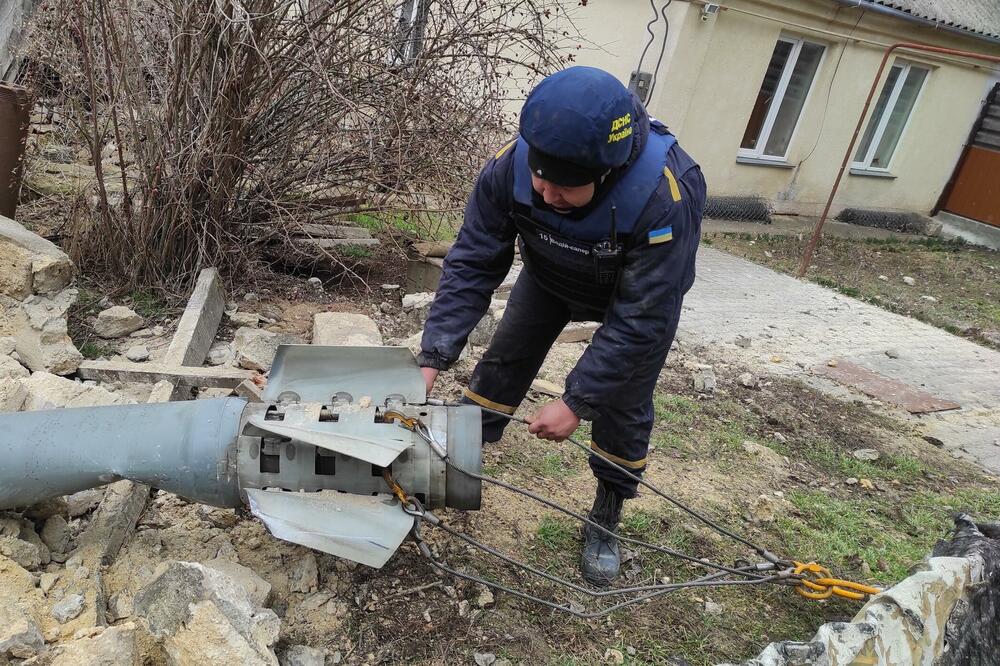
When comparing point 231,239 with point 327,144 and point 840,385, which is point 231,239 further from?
point 840,385

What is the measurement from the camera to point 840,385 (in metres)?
5.03

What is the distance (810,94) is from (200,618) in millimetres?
10777

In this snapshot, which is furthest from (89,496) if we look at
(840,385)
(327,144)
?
(840,385)

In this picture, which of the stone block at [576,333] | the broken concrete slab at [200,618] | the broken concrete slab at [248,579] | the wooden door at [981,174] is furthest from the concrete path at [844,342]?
the wooden door at [981,174]

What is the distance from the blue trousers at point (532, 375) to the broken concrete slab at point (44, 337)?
1.82 meters

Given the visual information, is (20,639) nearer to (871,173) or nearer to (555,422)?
(555,422)

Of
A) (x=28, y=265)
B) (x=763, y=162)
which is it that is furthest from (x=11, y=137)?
(x=763, y=162)

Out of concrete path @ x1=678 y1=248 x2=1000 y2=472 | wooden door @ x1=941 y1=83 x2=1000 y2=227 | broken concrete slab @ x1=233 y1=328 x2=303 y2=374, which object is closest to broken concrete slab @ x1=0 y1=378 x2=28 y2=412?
broken concrete slab @ x1=233 y1=328 x2=303 y2=374

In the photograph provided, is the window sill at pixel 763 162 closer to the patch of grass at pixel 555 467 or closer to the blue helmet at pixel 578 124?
the patch of grass at pixel 555 467

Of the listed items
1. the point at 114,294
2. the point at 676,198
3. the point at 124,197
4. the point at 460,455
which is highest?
Answer: the point at 676,198

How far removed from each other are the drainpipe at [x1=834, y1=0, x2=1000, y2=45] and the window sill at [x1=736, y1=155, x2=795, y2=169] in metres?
2.20

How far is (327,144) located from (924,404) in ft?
15.0

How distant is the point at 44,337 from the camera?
126 inches

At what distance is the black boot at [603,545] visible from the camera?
2715 millimetres
